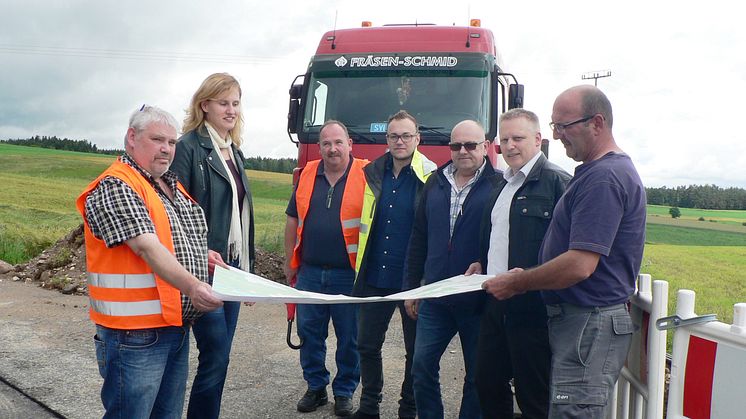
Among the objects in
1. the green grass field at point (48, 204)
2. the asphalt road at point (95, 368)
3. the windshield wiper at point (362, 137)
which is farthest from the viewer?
the green grass field at point (48, 204)

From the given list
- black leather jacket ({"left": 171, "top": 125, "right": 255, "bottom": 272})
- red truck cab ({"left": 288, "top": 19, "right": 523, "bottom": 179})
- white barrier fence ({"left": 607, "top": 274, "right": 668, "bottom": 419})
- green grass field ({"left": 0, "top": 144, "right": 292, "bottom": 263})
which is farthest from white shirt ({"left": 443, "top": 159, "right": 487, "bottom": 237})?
green grass field ({"left": 0, "top": 144, "right": 292, "bottom": 263})

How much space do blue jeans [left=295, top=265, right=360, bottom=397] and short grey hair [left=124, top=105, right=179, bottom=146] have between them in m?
2.07

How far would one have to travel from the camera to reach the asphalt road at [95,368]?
473 centimetres

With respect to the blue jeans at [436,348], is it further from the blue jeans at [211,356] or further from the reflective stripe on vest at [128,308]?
the reflective stripe on vest at [128,308]

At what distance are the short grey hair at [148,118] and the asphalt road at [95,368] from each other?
2649 millimetres

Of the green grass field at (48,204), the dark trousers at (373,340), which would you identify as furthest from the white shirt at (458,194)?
the green grass field at (48,204)

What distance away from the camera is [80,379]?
5.38m

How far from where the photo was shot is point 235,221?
3688mm

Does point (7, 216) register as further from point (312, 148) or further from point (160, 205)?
point (160, 205)

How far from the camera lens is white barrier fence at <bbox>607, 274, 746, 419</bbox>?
2.13 m

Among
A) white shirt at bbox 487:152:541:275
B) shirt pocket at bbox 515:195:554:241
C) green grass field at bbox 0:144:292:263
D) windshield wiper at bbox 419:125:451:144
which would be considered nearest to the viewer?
shirt pocket at bbox 515:195:554:241

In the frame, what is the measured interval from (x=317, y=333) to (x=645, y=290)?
2.46 metres

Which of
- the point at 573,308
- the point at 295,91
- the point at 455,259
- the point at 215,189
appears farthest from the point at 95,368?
the point at 573,308

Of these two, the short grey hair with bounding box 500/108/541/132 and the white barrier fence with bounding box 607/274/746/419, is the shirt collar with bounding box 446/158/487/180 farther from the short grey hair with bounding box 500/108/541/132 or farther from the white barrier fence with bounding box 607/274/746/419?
the white barrier fence with bounding box 607/274/746/419
